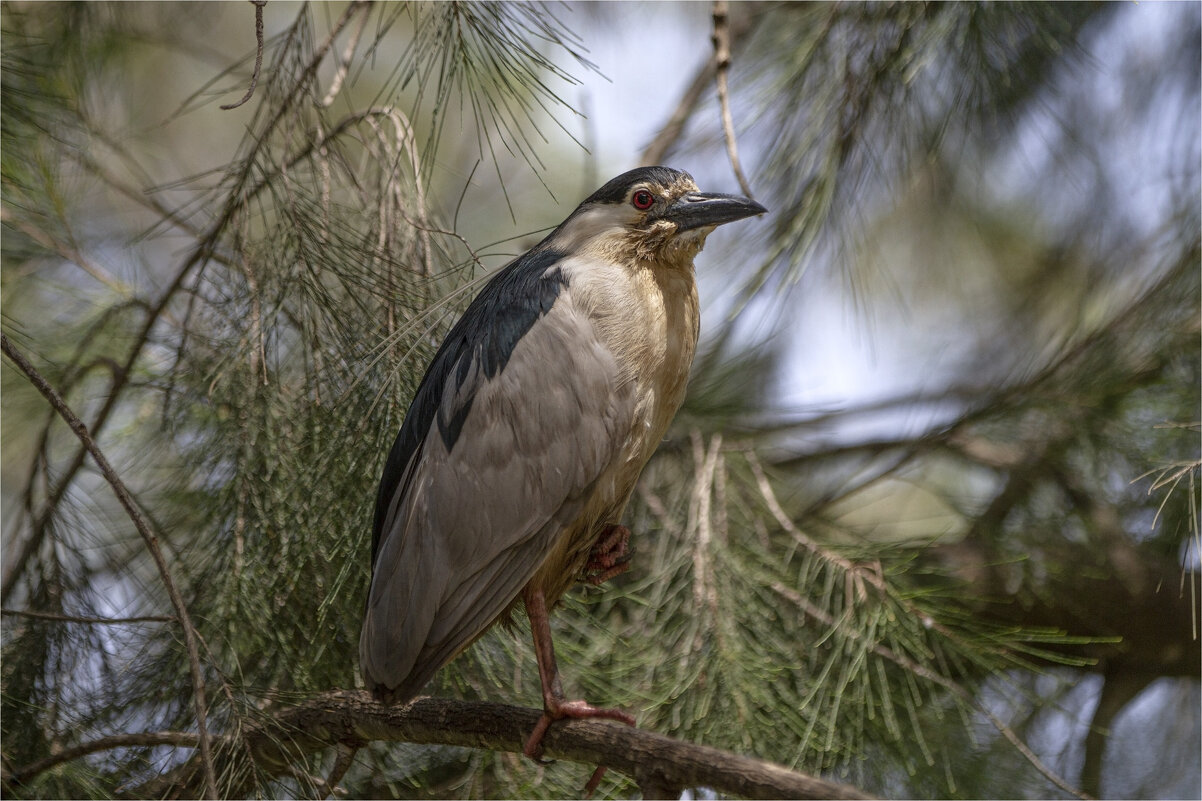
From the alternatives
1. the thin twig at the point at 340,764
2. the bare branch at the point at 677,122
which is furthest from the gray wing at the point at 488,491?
the bare branch at the point at 677,122

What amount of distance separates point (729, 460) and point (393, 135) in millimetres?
1158

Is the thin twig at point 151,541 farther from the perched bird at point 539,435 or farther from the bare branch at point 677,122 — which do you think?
the bare branch at point 677,122

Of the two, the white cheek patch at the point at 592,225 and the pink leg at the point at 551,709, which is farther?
the white cheek patch at the point at 592,225

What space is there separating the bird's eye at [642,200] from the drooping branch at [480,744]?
99 centimetres

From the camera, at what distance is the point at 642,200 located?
2.14 meters

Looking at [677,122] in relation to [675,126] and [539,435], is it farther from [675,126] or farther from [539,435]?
[539,435]

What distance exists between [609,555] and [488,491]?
32 cm

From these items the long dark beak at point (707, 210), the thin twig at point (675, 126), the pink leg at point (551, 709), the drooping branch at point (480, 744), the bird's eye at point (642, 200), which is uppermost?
the thin twig at point (675, 126)

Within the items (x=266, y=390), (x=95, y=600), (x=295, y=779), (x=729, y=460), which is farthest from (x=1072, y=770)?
(x=95, y=600)

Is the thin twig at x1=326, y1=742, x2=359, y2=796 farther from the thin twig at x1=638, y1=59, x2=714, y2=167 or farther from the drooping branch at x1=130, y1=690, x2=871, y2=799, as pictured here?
the thin twig at x1=638, y1=59, x2=714, y2=167

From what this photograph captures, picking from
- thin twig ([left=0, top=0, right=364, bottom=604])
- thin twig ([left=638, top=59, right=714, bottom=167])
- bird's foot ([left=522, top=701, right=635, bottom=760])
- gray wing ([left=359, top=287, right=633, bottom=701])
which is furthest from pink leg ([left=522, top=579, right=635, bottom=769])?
thin twig ([left=638, top=59, right=714, bottom=167])

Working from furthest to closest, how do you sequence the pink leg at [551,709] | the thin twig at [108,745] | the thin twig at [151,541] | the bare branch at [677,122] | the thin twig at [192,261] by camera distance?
the bare branch at [677,122] → the thin twig at [192,261] → the thin twig at [108,745] → the pink leg at [551,709] → the thin twig at [151,541]

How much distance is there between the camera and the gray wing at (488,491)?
1.91 m

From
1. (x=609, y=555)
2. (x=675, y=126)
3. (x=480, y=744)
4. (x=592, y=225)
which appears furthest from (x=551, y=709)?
(x=675, y=126)
